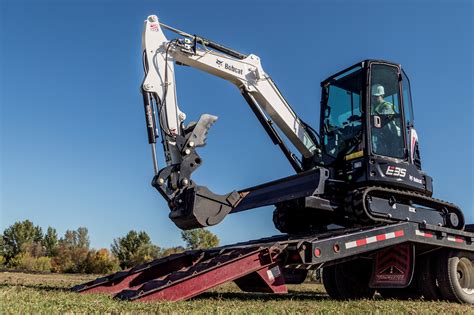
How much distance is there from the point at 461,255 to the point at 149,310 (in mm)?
6167

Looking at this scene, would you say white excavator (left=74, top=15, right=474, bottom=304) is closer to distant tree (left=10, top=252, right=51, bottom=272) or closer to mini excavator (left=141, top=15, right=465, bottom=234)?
mini excavator (left=141, top=15, right=465, bottom=234)

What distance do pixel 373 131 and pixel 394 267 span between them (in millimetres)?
2309

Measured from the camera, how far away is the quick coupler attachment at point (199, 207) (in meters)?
6.99

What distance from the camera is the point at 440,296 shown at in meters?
8.08

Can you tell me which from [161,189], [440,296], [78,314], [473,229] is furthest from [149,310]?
[473,229]

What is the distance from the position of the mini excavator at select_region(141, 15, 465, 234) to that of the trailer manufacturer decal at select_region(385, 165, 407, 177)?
17 millimetres

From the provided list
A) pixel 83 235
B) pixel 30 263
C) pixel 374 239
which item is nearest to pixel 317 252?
pixel 374 239

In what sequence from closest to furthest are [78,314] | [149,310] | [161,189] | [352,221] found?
1. [78,314]
2. [149,310]
3. [161,189]
4. [352,221]

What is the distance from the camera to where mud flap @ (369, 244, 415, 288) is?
304 inches

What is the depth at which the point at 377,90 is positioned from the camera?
8.86 metres

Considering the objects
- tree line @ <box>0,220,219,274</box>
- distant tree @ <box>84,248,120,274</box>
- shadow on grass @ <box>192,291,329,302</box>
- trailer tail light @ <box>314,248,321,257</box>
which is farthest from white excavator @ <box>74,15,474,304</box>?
distant tree @ <box>84,248,120,274</box>

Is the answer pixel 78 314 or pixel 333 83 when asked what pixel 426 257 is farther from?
pixel 78 314

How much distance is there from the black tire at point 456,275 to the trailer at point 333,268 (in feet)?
0.05

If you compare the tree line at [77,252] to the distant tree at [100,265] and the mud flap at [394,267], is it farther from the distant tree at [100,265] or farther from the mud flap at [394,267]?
the mud flap at [394,267]
